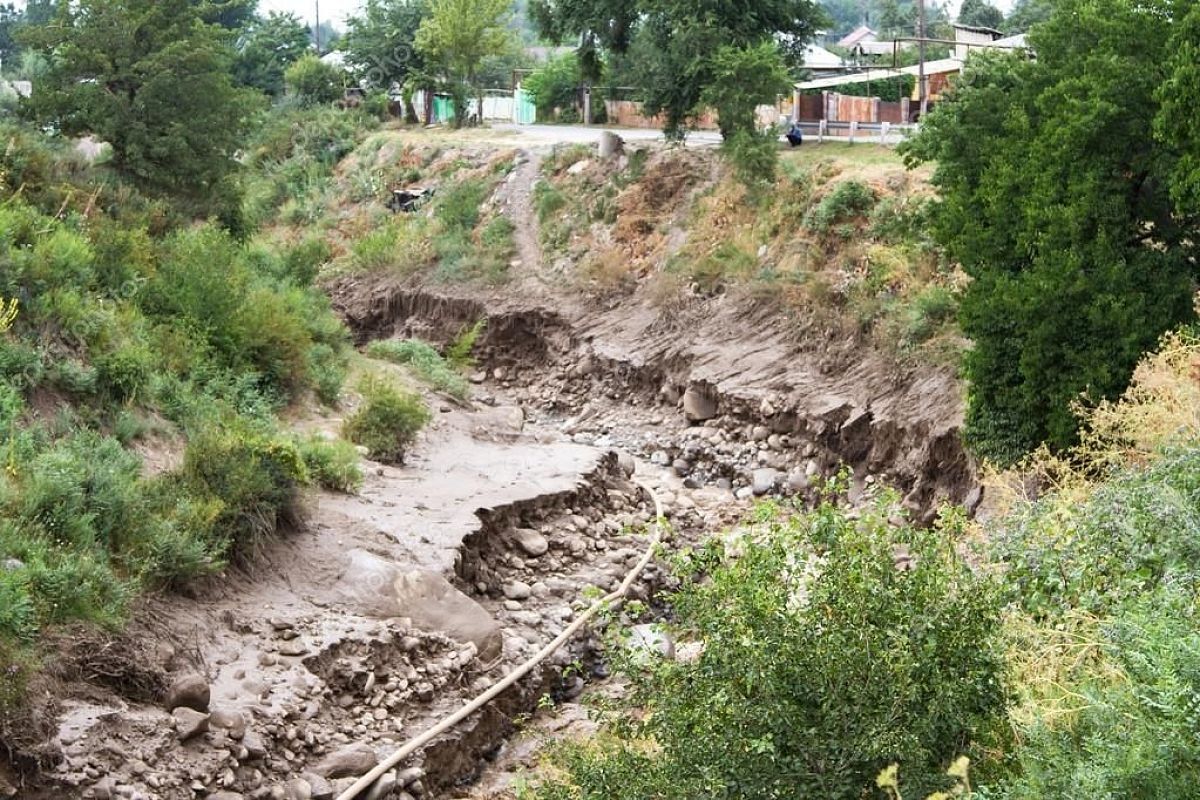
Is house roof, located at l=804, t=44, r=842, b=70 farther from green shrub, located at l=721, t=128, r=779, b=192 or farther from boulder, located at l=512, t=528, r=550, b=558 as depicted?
boulder, located at l=512, t=528, r=550, b=558

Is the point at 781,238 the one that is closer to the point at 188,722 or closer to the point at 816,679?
the point at 188,722

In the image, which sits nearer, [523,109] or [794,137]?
[794,137]

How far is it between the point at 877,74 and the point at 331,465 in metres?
30.2

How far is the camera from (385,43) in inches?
2009

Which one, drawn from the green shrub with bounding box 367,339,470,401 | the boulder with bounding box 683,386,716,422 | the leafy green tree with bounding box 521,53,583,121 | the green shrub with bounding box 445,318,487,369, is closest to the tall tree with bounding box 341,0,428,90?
the leafy green tree with bounding box 521,53,583,121

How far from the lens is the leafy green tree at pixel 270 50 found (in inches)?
2159

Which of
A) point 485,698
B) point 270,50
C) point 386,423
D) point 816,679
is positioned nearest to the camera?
point 816,679

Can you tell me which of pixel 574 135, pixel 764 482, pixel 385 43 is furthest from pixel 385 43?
pixel 764 482

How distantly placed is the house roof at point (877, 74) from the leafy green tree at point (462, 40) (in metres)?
10.9

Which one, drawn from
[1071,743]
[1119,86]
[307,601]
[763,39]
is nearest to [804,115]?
[763,39]

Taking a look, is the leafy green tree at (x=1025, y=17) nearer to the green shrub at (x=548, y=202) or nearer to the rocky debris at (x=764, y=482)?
the green shrub at (x=548, y=202)

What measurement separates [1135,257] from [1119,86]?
1.75m

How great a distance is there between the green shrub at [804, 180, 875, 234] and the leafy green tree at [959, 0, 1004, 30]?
4351 centimetres

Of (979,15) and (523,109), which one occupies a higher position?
(979,15)
